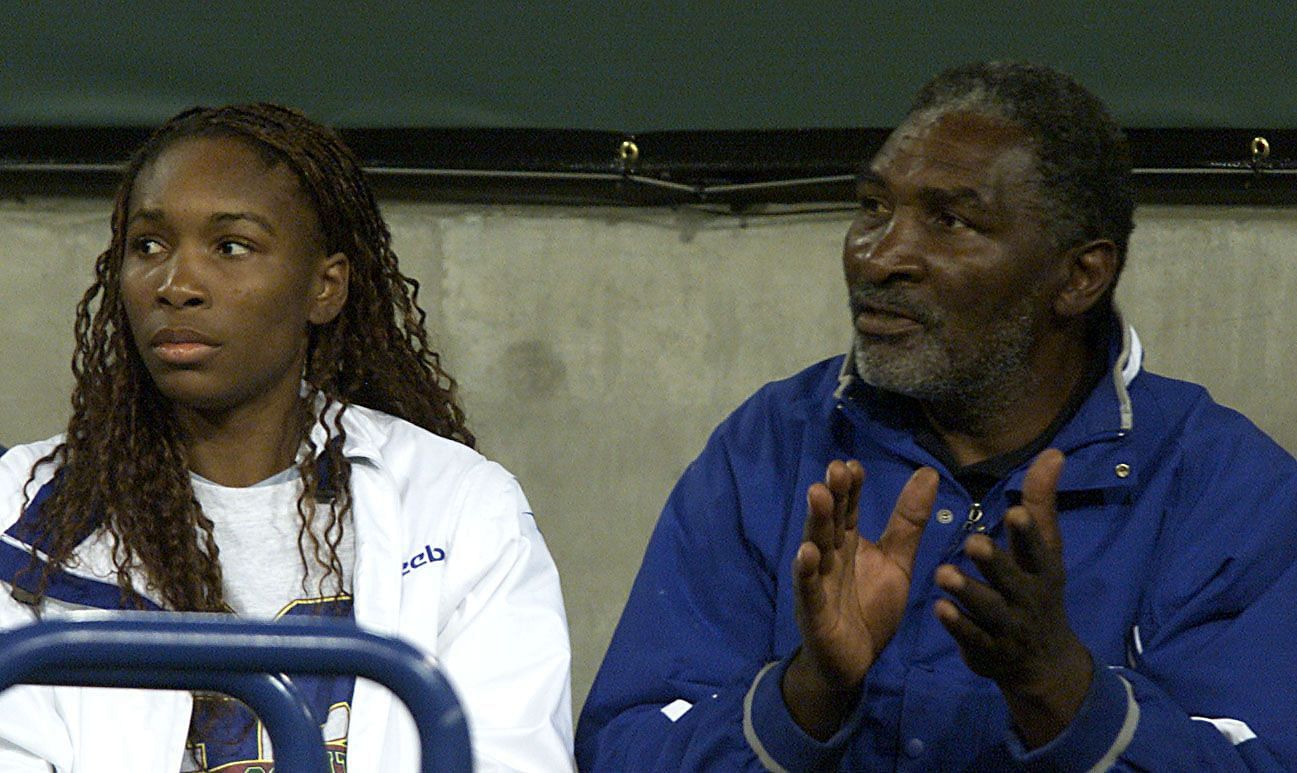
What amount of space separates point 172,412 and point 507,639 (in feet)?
2.03

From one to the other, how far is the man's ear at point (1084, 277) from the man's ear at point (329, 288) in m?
0.99

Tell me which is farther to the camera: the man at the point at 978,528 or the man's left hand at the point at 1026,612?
the man at the point at 978,528

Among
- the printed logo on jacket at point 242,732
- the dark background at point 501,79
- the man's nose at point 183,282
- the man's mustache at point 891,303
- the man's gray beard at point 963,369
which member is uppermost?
the dark background at point 501,79

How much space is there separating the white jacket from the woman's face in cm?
18

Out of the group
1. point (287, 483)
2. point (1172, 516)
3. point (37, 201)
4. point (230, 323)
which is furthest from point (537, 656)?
point (37, 201)

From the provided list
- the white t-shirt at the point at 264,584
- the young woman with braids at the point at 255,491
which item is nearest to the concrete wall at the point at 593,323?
the young woman with braids at the point at 255,491

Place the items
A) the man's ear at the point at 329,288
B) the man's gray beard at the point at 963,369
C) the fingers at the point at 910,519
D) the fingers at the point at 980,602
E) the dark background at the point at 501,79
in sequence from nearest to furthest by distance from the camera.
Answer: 1. the fingers at the point at 980,602
2. the fingers at the point at 910,519
3. the man's gray beard at the point at 963,369
4. the man's ear at the point at 329,288
5. the dark background at the point at 501,79

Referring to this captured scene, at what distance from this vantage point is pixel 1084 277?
251cm

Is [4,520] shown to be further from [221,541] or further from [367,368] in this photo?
[367,368]

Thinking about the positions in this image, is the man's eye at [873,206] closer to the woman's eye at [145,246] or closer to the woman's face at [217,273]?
the woman's face at [217,273]

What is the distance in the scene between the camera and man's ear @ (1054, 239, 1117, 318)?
249 centimetres

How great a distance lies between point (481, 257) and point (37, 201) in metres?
0.81

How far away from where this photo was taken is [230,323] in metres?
2.48

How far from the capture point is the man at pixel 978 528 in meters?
2.04
